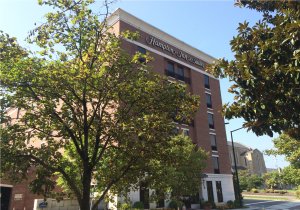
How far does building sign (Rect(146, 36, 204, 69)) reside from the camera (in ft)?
133

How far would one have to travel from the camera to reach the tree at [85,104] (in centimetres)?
1082

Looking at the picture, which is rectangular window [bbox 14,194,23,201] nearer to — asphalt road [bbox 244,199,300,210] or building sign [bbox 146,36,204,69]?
building sign [bbox 146,36,204,69]

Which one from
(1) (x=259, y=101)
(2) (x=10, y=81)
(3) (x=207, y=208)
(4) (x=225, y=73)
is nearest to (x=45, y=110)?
(2) (x=10, y=81)

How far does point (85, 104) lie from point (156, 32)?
31852mm

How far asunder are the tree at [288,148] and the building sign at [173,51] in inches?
837

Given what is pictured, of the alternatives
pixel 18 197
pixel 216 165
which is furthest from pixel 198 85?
pixel 18 197

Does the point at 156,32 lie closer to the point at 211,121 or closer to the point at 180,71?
the point at 180,71

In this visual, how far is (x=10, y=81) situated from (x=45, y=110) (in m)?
1.55

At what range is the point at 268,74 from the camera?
22.6 ft

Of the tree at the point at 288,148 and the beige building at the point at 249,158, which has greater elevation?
the beige building at the point at 249,158

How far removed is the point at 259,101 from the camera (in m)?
7.38

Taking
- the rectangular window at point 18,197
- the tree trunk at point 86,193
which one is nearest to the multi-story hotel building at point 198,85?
the rectangular window at point 18,197

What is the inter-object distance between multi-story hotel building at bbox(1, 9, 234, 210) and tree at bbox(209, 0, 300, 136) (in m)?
29.1

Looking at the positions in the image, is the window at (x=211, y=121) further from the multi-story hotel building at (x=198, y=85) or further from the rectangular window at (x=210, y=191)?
the rectangular window at (x=210, y=191)
